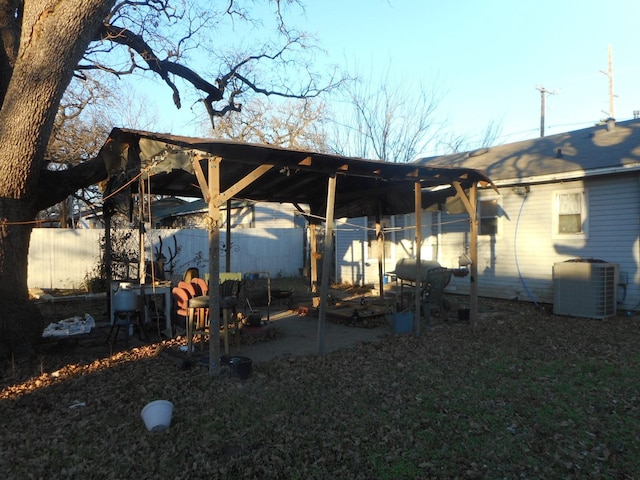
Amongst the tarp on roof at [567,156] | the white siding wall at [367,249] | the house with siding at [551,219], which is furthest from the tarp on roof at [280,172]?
the white siding wall at [367,249]

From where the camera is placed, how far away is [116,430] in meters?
3.95

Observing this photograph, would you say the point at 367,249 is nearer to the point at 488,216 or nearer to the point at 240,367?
the point at 488,216

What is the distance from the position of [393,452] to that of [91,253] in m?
12.8

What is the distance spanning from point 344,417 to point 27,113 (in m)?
5.10

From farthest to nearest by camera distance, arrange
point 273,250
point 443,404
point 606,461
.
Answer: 1. point 273,250
2. point 443,404
3. point 606,461

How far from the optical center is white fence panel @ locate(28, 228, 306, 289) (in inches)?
528

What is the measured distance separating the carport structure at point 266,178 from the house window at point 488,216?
2.14 metres

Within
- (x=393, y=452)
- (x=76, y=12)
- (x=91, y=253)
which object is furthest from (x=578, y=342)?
(x=91, y=253)

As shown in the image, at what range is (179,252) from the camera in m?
15.7

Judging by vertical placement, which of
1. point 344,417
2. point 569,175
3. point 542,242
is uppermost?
point 569,175

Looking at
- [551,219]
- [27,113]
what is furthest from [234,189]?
[551,219]

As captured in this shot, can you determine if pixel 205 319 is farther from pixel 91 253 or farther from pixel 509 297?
pixel 91 253

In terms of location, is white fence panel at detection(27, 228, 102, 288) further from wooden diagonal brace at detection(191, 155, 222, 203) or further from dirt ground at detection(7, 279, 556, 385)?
wooden diagonal brace at detection(191, 155, 222, 203)

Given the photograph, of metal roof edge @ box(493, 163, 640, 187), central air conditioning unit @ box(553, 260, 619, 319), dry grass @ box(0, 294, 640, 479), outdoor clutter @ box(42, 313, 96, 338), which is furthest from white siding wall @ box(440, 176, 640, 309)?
outdoor clutter @ box(42, 313, 96, 338)
